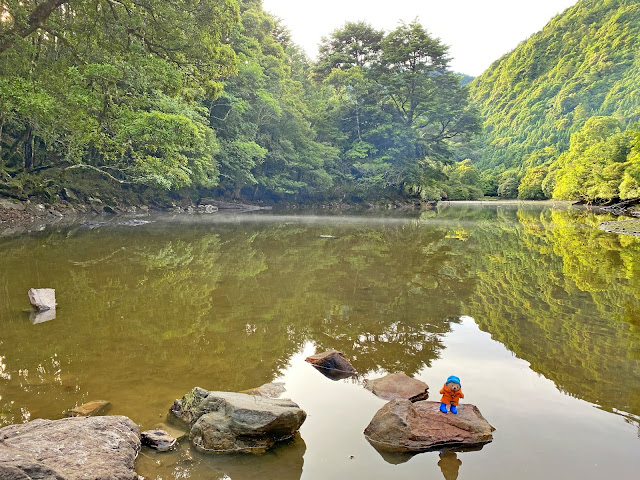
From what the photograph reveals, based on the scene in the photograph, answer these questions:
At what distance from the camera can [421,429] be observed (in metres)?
3.19

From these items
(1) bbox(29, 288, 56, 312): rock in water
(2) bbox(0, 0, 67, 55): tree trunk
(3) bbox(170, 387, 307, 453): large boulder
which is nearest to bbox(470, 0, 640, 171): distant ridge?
(2) bbox(0, 0, 67, 55): tree trunk

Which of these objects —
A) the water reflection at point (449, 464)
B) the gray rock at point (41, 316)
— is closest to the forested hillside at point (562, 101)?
the water reflection at point (449, 464)

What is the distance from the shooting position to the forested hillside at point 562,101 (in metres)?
65.1

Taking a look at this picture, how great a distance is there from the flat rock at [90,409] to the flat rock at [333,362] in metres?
2.06

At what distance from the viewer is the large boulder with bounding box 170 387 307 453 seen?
3.03 metres

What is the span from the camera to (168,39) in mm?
14508

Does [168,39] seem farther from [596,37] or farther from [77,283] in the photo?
[596,37]

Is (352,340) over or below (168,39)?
below

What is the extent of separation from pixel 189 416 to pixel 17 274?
725cm

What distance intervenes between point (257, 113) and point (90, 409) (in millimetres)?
34851

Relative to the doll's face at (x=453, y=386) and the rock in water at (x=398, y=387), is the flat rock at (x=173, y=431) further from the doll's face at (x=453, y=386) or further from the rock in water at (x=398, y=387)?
the doll's face at (x=453, y=386)

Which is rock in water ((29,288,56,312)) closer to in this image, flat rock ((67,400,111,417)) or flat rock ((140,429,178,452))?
flat rock ((67,400,111,417))

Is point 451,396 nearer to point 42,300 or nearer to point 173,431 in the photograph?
point 173,431

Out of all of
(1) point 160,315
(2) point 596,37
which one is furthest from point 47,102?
(2) point 596,37
